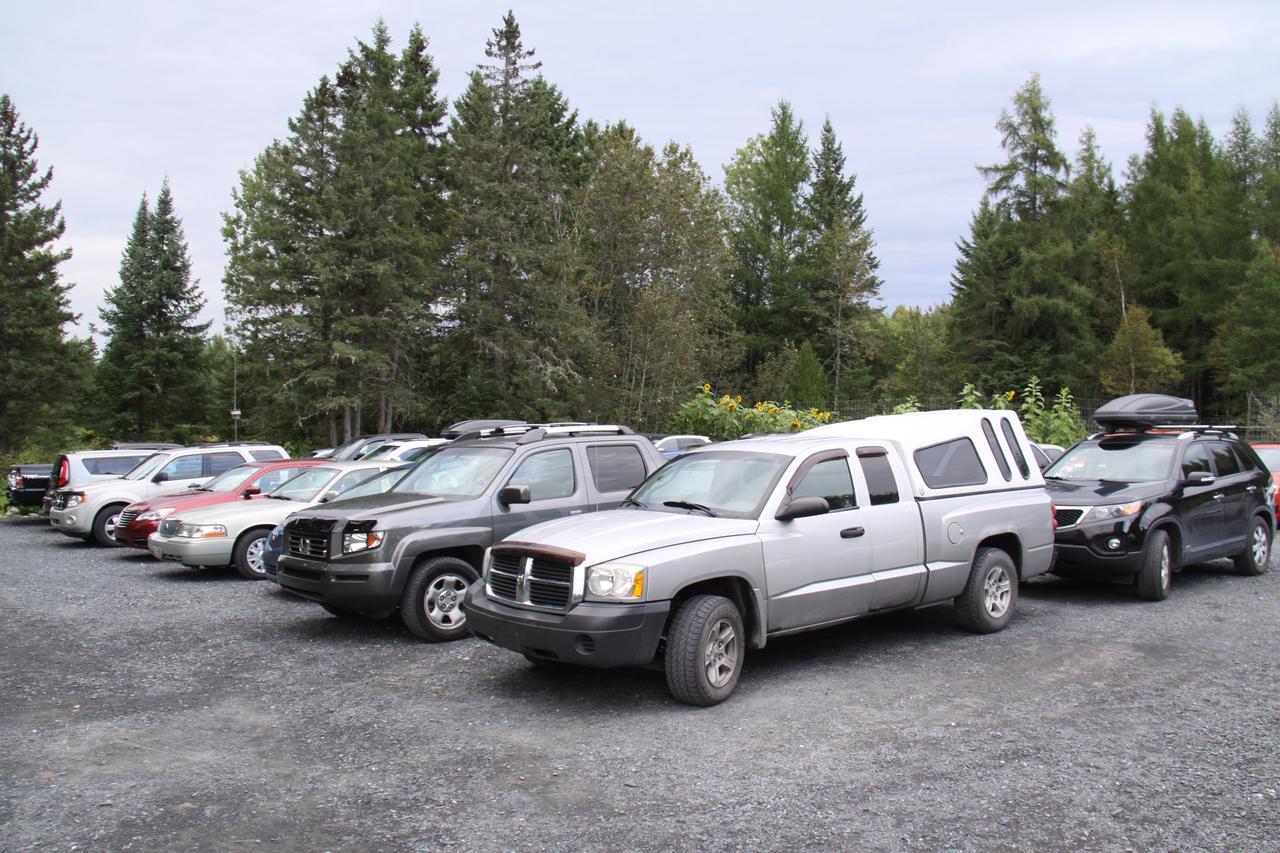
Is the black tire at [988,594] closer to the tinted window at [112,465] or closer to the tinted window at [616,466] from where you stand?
the tinted window at [616,466]

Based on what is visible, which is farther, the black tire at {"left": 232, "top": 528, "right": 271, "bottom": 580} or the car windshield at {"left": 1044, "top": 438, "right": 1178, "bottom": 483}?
the black tire at {"left": 232, "top": 528, "right": 271, "bottom": 580}

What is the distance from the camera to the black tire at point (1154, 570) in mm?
9406

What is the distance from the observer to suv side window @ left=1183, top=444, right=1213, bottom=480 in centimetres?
1034

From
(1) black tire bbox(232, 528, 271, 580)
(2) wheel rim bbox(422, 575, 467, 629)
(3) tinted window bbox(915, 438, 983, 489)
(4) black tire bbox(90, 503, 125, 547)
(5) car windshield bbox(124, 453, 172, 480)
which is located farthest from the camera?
(5) car windshield bbox(124, 453, 172, 480)

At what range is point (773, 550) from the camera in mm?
6441

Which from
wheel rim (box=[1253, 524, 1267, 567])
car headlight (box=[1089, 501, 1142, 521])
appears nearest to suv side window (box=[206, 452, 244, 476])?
car headlight (box=[1089, 501, 1142, 521])

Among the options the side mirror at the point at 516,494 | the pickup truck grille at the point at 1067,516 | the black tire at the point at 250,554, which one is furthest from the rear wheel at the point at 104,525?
the pickup truck grille at the point at 1067,516

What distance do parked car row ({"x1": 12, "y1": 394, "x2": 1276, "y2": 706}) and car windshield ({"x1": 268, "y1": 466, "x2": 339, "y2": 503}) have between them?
287 millimetres

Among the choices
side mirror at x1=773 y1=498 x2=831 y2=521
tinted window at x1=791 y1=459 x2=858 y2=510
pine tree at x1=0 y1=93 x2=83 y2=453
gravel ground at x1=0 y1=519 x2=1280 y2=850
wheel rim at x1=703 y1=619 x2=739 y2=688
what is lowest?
gravel ground at x1=0 y1=519 x2=1280 y2=850

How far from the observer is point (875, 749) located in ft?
17.3

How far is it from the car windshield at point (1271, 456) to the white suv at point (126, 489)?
18.1 metres

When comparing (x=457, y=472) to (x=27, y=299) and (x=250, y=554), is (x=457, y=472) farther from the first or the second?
(x=27, y=299)

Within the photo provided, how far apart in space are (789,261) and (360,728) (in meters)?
60.3

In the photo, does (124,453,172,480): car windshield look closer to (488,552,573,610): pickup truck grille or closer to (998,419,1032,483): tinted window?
(488,552,573,610): pickup truck grille
